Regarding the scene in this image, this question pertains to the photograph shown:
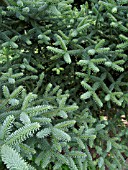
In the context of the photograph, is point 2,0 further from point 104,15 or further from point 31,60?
point 104,15

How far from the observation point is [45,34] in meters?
2.68

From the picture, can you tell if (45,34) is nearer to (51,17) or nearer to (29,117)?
(51,17)

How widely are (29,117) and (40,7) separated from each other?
1083 millimetres

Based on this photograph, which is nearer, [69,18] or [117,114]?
[69,18]

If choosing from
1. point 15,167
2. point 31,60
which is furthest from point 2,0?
point 15,167

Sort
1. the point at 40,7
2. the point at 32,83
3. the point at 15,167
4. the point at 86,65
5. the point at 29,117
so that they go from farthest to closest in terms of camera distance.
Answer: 1. the point at 32,83
2. the point at 86,65
3. the point at 40,7
4. the point at 29,117
5. the point at 15,167

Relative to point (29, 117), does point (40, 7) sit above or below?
above

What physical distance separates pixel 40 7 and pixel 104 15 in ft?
2.64

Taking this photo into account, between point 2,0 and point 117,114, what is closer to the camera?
point 2,0

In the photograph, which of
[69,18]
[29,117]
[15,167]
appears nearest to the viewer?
[15,167]

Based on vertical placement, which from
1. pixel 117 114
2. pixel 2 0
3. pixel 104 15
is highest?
pixel 2 0

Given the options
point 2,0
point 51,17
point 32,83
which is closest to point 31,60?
point 32,83

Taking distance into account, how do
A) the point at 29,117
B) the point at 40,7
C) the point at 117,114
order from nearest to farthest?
the point at 29,117 < the point at 40,7 < the point at 117,114

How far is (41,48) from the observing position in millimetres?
3232
